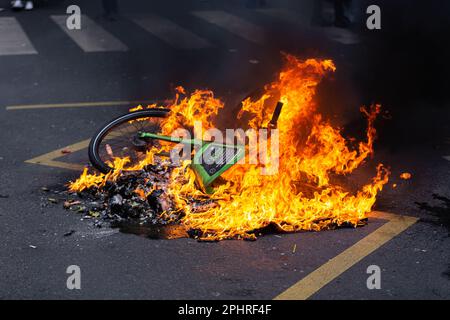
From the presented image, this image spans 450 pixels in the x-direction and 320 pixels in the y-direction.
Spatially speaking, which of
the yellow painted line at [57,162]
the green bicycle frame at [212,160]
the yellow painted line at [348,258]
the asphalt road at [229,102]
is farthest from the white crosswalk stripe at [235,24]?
the yellow painted line at [348,258]

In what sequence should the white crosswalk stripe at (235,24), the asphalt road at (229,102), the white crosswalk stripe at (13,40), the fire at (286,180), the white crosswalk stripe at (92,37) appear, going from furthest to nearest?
the white crosswalk stripe at (235,24) → the white crosswalk stripe at (92,37) → the white crosswalk stripe at (13,40) → the fire at (286,180) → the asphalt road at (229,102)

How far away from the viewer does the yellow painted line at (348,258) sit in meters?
5.46

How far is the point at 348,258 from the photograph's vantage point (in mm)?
5984

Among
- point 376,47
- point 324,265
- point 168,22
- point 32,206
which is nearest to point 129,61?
point 168,22

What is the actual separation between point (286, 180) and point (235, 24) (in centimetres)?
877

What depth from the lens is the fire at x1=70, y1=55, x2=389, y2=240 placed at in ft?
21.2

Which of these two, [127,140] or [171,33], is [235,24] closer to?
[171,33]

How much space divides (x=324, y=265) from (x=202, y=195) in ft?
4.82

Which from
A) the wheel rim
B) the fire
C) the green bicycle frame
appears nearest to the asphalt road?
the fire

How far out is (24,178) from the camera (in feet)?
25.1

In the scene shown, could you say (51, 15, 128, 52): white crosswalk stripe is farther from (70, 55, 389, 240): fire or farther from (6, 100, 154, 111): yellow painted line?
(70, 55, 389, 240): fire

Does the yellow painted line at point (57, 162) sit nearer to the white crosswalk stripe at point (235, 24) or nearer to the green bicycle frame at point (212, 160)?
the green bicycle frame at point (212, 160)

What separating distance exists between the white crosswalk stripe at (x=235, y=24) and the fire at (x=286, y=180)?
21.2ft

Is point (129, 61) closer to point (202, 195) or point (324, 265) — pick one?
point (202, 195)
